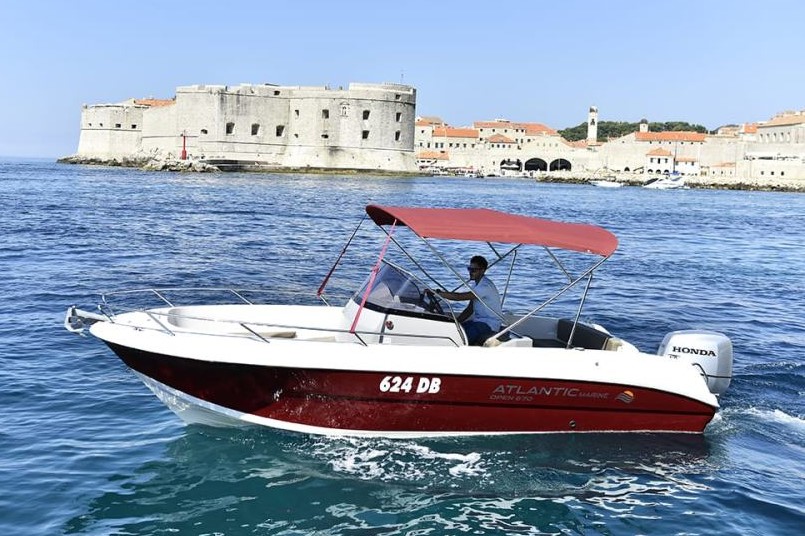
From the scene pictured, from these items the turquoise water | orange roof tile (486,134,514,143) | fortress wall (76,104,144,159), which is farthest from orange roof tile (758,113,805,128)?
the turquoise water

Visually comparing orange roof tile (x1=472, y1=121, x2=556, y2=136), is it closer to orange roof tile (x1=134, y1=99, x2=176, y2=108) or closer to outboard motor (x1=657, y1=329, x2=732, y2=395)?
orange roof tile (x1=134, y1=99, x2=176, y2=108)

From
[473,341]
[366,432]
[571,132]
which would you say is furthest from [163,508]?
[571,132]

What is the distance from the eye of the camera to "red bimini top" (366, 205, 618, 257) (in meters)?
6.17

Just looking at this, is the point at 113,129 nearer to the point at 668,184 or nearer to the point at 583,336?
the point at 668,184

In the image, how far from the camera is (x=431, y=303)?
21.5ft

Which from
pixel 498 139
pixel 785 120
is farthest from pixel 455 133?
pixel 785 120

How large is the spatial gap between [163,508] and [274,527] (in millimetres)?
774

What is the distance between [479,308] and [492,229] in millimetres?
657

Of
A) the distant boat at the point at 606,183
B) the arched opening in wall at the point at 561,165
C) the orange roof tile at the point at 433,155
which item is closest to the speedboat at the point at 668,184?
the distant boat at the point at 606,183

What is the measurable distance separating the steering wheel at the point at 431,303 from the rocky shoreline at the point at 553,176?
190 feet

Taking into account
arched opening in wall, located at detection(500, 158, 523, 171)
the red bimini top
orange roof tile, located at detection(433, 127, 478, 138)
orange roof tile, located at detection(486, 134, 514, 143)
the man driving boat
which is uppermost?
orange roof tile, located at detection(433, 127, 478, 138)

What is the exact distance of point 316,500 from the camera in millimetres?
5348

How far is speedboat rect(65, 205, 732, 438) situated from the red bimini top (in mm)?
17

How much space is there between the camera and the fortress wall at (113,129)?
248ft
